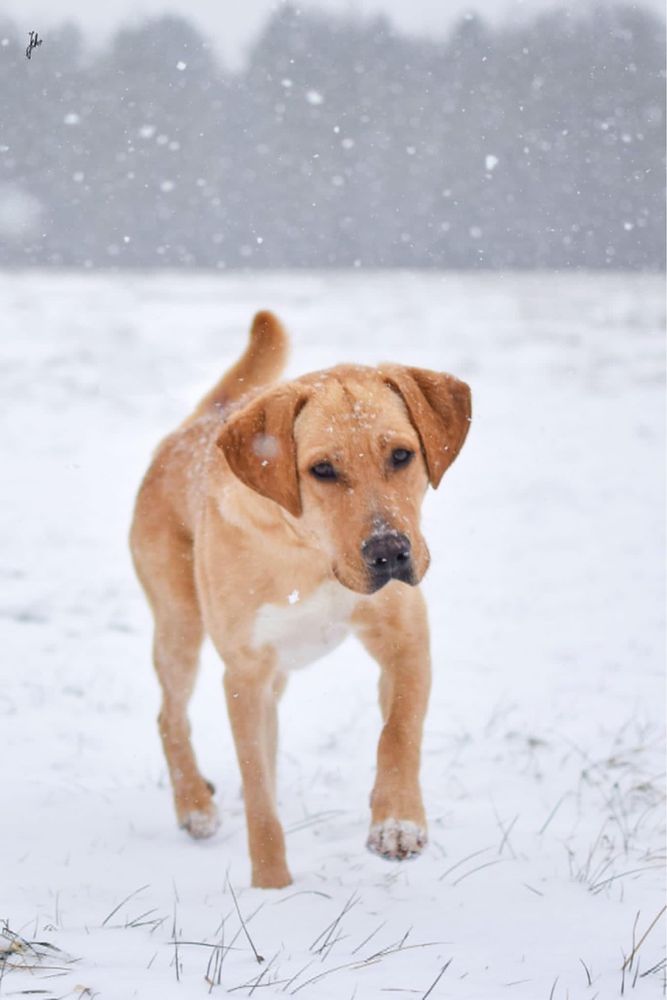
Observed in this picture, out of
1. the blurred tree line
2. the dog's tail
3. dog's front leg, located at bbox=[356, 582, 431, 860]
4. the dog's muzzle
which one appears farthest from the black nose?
the blurred tree line

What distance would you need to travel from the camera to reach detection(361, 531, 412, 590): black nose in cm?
307

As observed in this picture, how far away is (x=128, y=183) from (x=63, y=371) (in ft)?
53.4

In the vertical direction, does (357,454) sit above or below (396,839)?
above

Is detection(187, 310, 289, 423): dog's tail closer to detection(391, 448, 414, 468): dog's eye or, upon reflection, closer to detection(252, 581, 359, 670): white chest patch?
detection(252, 581, 359, 670): white chest patch

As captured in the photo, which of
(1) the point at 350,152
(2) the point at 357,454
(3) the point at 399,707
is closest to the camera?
(2) the point at 357,454

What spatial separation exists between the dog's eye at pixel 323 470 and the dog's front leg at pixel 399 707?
1.54 ft

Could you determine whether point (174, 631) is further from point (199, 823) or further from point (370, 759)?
point (370, 759)

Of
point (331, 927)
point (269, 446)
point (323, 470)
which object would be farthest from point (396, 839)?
point (269, 446)

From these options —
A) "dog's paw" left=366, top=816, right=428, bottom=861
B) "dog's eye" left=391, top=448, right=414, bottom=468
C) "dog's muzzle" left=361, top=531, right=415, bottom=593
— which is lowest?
"dog's paw" left=366, top=816, right=428, bottom=861

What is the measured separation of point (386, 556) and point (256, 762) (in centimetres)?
106

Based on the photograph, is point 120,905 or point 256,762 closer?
point 120,905

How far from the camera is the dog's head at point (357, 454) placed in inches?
123

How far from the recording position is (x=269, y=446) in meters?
3.39

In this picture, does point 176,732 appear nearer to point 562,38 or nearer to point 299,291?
point 299,291
